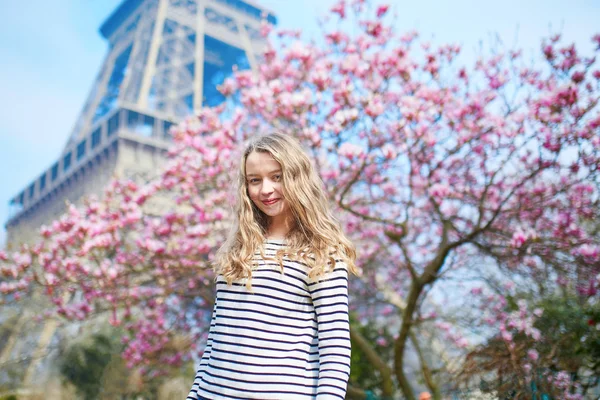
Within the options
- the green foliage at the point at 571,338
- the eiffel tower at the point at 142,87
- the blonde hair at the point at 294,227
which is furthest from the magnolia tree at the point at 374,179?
the eiffel tower at the point at 142,87

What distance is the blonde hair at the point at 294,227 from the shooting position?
1.29 meters

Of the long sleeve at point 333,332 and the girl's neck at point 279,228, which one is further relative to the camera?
the girl's neck at point 279,228

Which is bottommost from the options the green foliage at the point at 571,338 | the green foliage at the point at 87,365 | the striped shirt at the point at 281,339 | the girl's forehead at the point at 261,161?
the striped shirt at the point at 281,339

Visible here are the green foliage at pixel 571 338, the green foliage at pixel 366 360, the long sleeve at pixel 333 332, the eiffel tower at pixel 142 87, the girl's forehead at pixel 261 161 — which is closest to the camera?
the long sleeve at pixel 333 332

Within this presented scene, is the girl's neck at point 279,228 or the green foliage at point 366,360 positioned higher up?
the green foliage at point 366,360

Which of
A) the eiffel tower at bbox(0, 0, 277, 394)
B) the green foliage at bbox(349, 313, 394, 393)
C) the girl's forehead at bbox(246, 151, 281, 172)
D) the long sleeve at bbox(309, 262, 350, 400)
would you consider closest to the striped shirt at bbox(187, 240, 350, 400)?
the long sleeve at bbox(309, 262, 350, 400)

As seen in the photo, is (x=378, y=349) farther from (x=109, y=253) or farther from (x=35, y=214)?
(x=35, y=214)

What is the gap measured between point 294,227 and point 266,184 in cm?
15

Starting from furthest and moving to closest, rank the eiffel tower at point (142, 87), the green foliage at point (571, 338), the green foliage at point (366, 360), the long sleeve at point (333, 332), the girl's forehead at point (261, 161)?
1. the eiffel tower at point (142, 87)
2. the green foliage at point (366, 360)
3. the green foliage at point (571, 338)
4. the girl's forehead at point (261, 161)
5. the long sleeve at point (333, 332)

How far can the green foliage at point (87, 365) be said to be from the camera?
8.88 metres

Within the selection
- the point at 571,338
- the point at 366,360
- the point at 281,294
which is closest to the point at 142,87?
the point at 366,360

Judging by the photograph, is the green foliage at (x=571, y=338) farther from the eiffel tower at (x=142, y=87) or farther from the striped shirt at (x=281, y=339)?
the eiffel tower at (x=142, y=87)

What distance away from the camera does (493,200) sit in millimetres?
5238

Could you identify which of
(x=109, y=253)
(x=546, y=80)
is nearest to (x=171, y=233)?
(x=109, y=253)
